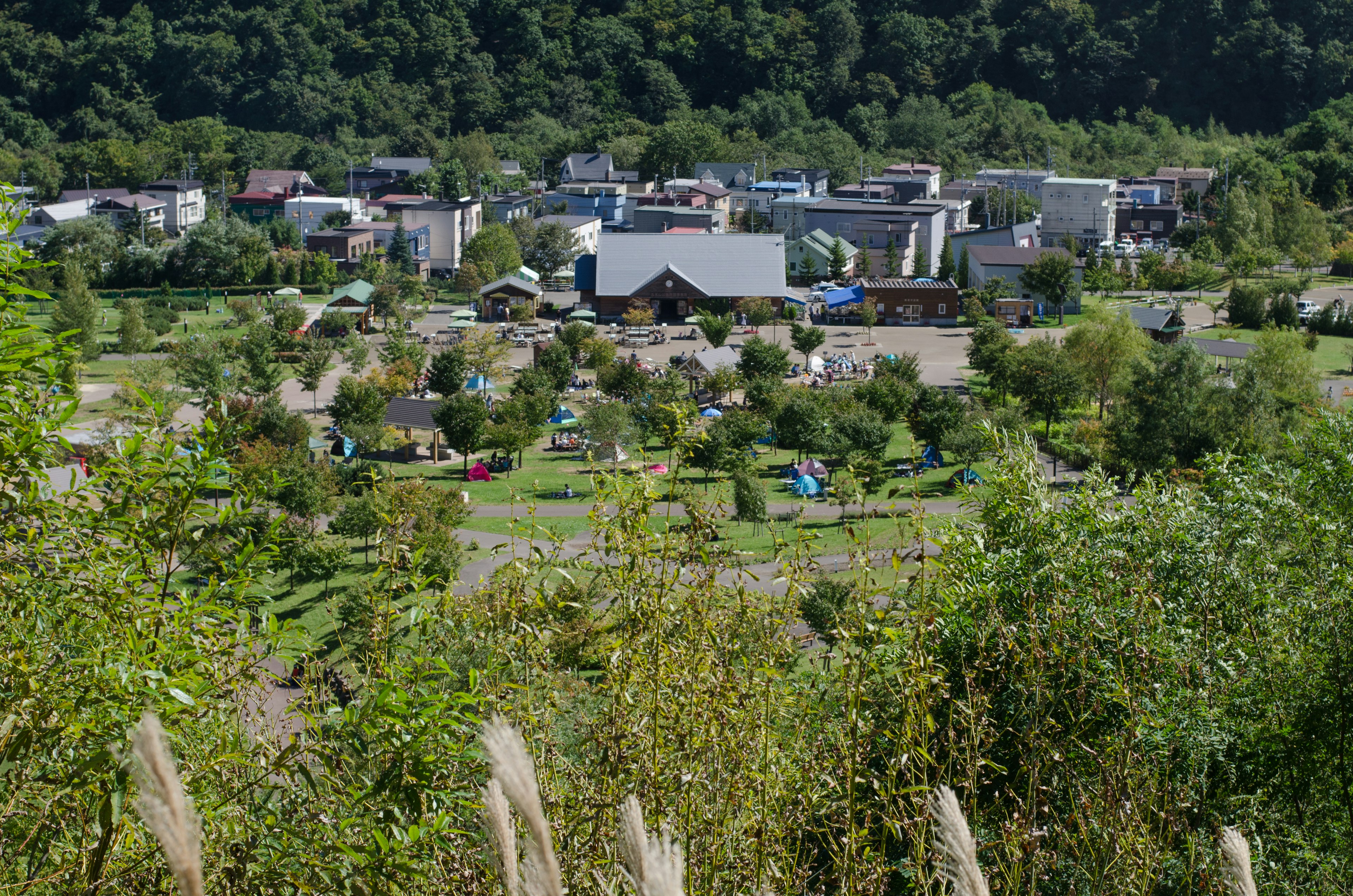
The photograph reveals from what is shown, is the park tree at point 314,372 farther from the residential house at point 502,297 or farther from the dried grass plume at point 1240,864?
the dried grass plume at point 1240,864

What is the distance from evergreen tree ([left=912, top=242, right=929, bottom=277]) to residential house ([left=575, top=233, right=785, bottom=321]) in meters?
4.60

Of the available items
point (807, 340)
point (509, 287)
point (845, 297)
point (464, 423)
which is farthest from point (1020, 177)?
point (464, 423)

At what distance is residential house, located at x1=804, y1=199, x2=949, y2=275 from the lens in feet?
94.7

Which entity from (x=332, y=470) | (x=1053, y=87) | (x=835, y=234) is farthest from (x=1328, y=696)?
(x=1053, y=87)

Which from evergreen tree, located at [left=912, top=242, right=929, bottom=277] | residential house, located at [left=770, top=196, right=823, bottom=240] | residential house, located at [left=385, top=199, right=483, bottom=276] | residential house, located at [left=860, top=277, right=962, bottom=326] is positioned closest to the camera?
residential house, located at [left=860, top=277, right=962, bottom=326]

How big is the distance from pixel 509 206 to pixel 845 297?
499 inches

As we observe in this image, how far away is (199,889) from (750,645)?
1267mm

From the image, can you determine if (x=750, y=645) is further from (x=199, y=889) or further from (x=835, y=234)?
(x=835, y=234)

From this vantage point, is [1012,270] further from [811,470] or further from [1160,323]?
[811,470]

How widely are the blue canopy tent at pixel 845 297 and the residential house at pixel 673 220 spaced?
20.3ft

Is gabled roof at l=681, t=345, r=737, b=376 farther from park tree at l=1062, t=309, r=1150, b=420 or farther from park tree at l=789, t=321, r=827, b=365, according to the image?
park tree at l=1062, t=309, r=1150, b=420

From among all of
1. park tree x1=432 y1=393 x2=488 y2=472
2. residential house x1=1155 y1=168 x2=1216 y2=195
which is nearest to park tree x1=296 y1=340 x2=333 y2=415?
park tree x1=432 y1=393 x2=488 y2=472

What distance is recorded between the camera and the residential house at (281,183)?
35.9 m

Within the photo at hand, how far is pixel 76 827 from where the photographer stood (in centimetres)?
163
